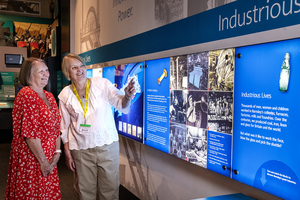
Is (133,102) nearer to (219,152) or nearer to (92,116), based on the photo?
(92,116)

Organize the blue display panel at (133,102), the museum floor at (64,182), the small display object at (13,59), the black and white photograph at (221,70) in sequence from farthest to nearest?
the small display object at (13,59), the museum floor at (64,182), the blue display panel at (133,102), the black and white photograph at (221,70)

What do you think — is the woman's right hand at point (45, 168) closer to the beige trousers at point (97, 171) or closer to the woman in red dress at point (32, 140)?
the woman in red dress at point (32, 140)

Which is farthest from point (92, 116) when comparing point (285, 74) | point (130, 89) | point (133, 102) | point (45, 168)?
point (285, 74)

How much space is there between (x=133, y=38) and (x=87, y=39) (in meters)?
2.08

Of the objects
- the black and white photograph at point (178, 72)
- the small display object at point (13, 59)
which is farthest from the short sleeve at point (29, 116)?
the small display object at point (13, 59)

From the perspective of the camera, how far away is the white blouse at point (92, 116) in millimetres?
2342

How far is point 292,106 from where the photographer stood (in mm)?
1381

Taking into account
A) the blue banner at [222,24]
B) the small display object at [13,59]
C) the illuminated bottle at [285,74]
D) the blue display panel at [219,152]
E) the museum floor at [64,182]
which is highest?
the small display object at [13,59]

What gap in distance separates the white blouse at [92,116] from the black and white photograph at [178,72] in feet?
1.68

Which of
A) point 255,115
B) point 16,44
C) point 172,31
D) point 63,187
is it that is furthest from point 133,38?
point 16,44

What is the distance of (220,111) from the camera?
1835mm

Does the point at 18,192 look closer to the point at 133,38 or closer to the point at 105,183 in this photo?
the point at 105,183

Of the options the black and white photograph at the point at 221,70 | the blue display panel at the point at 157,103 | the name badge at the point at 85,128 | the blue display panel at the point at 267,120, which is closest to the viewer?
the blue display panel at the point at 267,120

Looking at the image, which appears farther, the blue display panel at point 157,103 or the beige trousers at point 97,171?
the blue display panel at point 157,103
